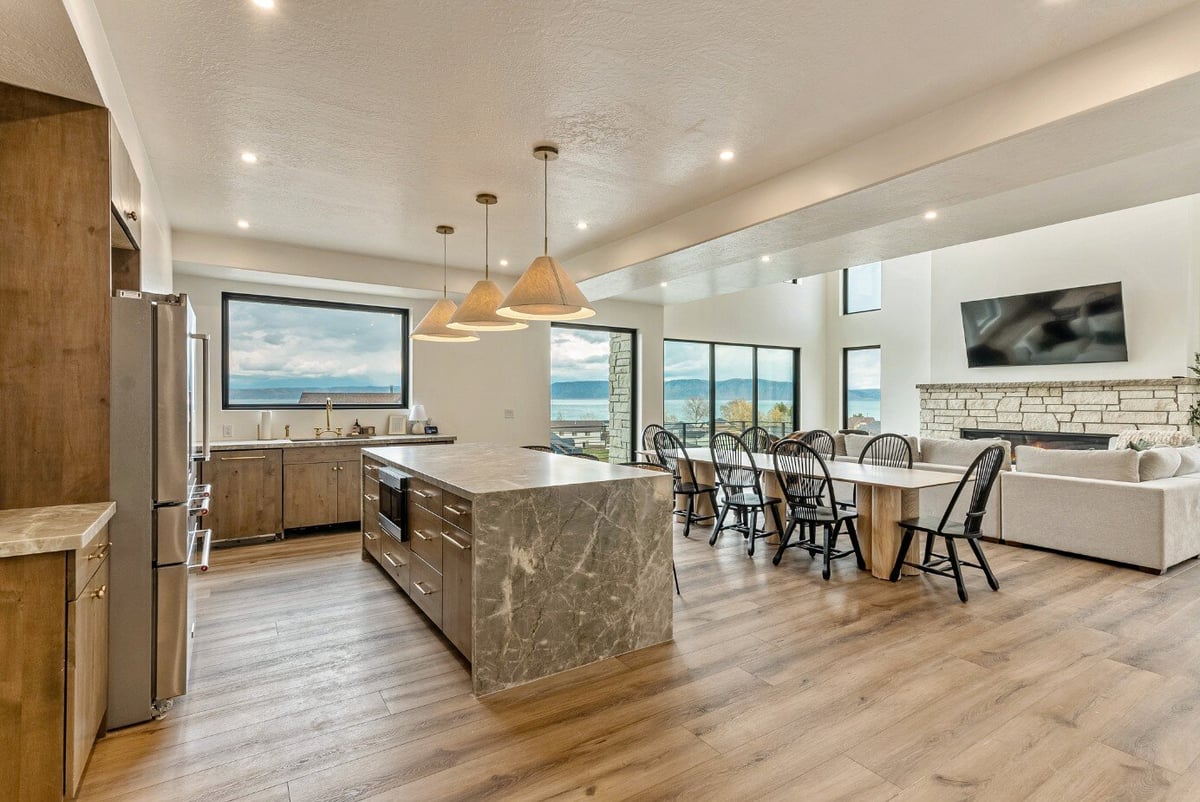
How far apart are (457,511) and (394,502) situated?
1.15 meters

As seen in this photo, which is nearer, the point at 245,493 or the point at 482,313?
the point at 482,313

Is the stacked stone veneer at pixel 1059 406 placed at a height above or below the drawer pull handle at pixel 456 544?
above

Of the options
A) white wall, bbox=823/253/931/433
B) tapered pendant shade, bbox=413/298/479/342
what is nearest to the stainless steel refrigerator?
tapered pendant shade, bbox=413/298/479/342

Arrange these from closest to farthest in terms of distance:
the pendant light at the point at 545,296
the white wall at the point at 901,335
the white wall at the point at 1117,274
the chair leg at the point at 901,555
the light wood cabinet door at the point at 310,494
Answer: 1. the pendant light at the point at 545,296
2. the chair leg at the point at 901,555
3. the light wood cabinet door at the point at 310,494
4. the white wall at the point at 1117,274
5. the white wall at the point at 901,335

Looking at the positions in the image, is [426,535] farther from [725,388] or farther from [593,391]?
[725,388]

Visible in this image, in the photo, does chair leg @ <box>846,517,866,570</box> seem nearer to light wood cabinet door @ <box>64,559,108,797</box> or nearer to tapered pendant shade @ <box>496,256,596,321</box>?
tapered pendant shade @ <box>496,256,596,321</box>

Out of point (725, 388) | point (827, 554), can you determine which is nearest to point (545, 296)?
point (827, 554)

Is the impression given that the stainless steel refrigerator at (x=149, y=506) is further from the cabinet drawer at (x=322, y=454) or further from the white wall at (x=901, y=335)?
the white wall at (x=901, y=335)

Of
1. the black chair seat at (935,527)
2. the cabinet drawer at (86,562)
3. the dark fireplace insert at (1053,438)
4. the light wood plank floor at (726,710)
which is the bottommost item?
the light wood plank floor at (726,710)

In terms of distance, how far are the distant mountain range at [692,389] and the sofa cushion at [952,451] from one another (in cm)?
371

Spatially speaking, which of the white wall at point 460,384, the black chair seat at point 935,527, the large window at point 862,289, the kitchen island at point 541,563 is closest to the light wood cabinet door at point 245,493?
the white wall at point 460,384

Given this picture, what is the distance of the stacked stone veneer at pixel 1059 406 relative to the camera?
6.66 meters

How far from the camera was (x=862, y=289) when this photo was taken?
10.6m

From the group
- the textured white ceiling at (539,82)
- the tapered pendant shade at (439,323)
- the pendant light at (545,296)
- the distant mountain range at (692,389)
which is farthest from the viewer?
the distant mountain range at (692,389)
